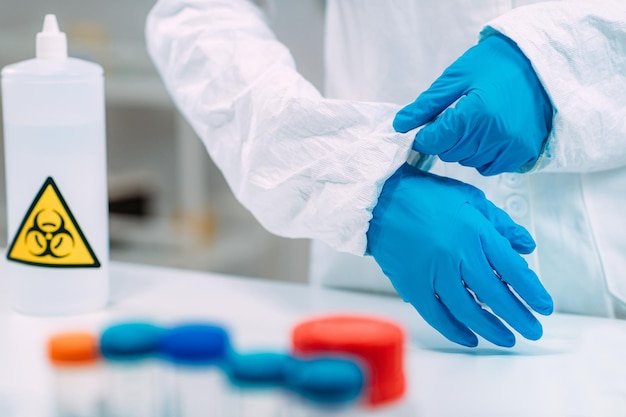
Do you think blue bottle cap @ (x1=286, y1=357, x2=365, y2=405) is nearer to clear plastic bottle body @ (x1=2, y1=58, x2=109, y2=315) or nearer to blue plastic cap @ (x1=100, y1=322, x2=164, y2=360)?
blue plastic cap @ (x1=100, y1=322, x2=164, y2=360)

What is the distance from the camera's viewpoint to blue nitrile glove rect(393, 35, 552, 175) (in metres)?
0.62

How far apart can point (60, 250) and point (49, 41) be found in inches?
7.3

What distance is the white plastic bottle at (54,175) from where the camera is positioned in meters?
0.73

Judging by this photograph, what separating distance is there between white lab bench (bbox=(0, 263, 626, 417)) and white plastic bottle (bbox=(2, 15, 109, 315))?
0.04 m

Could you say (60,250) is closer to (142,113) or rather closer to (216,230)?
(216,230)

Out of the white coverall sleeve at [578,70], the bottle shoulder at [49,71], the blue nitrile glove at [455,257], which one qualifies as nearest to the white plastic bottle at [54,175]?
the bottle shoulder at [49,71]

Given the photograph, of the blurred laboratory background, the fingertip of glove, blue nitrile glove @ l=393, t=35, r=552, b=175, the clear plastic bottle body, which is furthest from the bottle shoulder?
the blurred laboratory background

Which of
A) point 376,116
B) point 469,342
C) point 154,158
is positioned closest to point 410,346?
point 469,342

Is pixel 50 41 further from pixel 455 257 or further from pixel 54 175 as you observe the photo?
pixel 455 257

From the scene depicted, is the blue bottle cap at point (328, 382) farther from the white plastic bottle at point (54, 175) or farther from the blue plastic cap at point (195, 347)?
the white plastic bottle at point (54, 175)

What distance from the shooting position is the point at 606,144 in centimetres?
72

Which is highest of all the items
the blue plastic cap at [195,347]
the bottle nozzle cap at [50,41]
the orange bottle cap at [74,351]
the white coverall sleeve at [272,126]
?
the bottle nozzle cap at [50,41]

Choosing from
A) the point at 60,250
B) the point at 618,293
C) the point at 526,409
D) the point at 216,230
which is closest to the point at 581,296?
the point at 618,293

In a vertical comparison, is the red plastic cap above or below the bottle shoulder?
below
